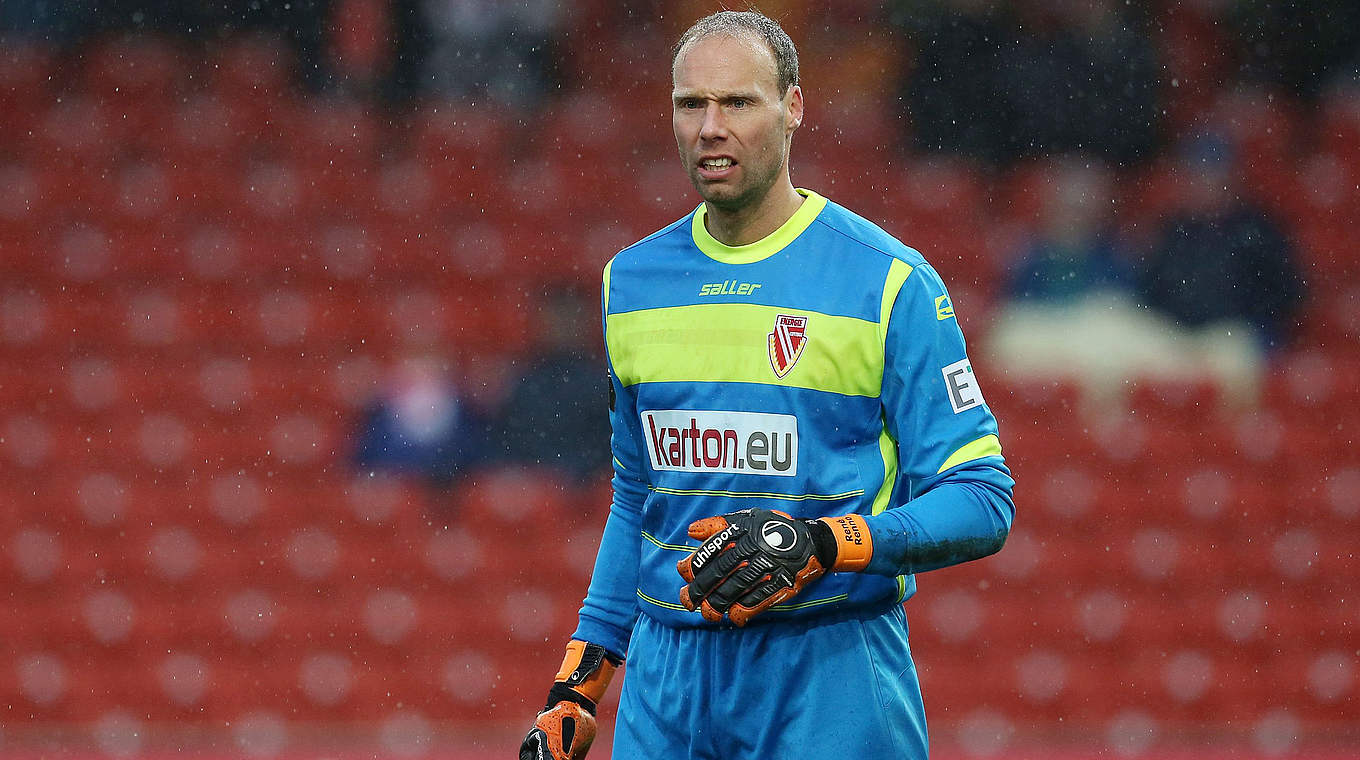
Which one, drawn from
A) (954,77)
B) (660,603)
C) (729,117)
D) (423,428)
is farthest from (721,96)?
(954,77)

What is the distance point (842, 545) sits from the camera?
217 cm

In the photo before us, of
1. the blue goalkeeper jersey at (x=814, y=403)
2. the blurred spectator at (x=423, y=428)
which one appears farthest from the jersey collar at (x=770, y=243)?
the blurred spectator at (x=423, y=428)

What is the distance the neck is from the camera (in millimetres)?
2465

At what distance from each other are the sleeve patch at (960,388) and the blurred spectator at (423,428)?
5.24 m

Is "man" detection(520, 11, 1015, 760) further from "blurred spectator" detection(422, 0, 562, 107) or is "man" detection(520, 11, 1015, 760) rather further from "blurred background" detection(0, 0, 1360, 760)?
"blurred spectator" detection(422, 0, 562, 107)

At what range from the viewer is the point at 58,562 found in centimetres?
747

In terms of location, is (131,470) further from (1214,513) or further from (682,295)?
(682,295)

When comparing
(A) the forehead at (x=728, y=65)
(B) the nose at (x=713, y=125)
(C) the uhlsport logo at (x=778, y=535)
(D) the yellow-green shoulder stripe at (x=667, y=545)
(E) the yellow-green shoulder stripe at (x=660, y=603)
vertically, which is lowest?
(E) the yellow-green shoulder stripe at (x=660, y=603)

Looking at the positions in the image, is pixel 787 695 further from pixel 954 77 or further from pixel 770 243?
pixel 954 77

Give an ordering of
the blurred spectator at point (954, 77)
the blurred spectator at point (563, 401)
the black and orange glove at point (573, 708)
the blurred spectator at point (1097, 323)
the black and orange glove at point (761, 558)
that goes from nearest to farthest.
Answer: the black and orange glove at point (761, 558) → the black and orange glove at point (573, 708) → the blurred spectator at point (563, 401) → the blurred spectator at point (1097, 323) → the blurred spectator at point (954, 77)

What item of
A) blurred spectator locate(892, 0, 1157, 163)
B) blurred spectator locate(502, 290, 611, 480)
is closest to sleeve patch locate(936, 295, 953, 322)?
blurred spectator locate(502, 290, 611, 480)

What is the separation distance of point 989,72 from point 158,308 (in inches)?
168

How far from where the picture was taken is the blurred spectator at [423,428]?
24.1 feet

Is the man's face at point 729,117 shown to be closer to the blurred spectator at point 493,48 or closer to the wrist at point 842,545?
the wrist at point 842,545
